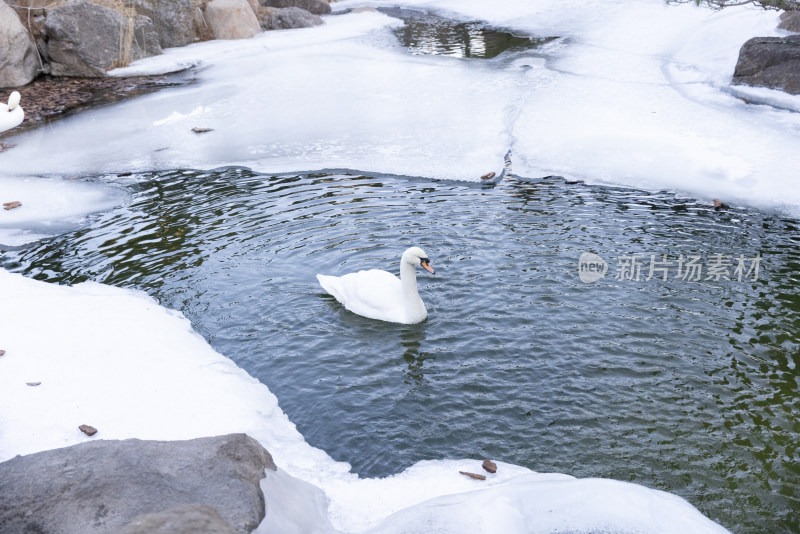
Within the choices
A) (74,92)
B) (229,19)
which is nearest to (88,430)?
(74,92)

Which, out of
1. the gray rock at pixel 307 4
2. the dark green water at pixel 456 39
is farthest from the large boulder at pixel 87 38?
the gray rock at pixel 307 4

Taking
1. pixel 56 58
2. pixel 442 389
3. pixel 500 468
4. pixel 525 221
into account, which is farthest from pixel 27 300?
pixel 56 58

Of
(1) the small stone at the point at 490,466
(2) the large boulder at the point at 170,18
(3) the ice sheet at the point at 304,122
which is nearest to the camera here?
(1) the small stone at the point at 490,466

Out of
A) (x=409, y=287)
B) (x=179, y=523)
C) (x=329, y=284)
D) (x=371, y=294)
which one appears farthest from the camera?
(x=329, y=284)

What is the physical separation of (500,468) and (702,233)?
4.90 metres

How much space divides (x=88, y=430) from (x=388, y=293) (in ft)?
10.5

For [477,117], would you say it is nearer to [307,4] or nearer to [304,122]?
[304,122]

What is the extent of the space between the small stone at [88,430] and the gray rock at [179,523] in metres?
2.44

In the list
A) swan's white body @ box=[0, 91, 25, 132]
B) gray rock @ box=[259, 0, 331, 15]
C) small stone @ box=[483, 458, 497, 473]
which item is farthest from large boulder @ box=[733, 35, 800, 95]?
gray rock @ box=[259, 0, 331, 15]

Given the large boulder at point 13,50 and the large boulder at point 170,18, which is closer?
the large boulder at point 13,50

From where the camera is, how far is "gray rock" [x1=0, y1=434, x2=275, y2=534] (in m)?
3.57

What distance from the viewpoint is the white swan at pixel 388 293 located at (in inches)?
288

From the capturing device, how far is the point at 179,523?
2.98 meters

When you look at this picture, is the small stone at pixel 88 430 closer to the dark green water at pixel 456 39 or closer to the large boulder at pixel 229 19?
the dark green water at pixel 456 39
